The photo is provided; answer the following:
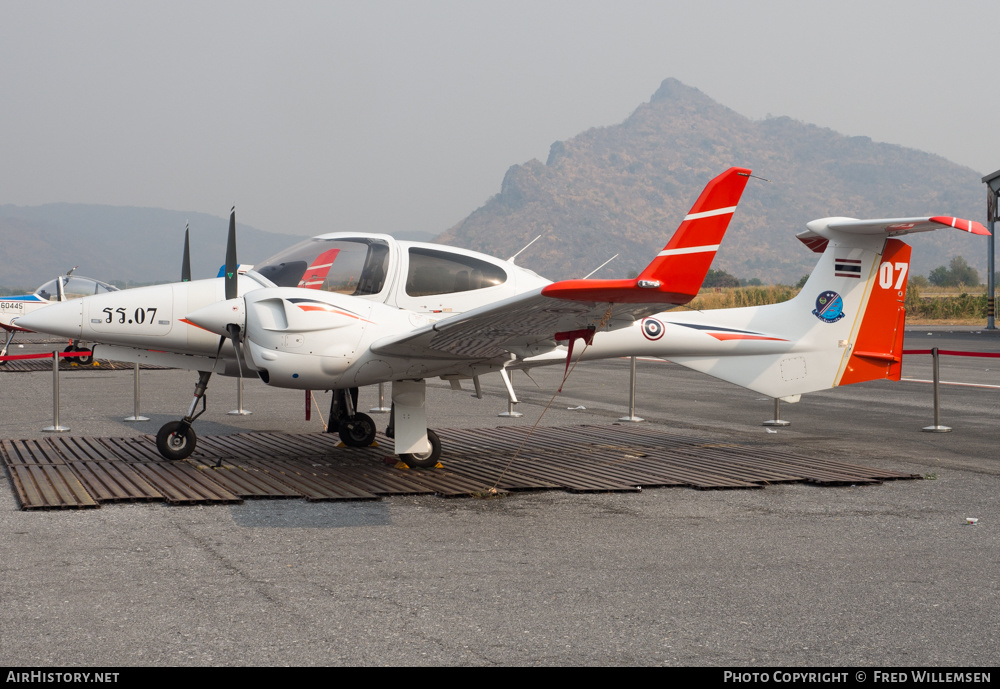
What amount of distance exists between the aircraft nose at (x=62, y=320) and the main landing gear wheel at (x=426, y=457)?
11.5 ft

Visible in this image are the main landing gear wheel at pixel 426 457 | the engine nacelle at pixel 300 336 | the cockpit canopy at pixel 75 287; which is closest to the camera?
the engine nacelle at pixel 300 336

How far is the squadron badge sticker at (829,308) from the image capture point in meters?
9.98

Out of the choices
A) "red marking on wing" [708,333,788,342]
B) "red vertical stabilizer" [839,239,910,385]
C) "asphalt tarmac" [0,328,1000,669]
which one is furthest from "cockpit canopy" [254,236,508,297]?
"red vertical stabilizer" [839,239,910,385]

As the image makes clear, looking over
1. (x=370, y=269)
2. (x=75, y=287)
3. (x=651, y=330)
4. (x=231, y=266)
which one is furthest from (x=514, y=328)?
(x=75, y=287)

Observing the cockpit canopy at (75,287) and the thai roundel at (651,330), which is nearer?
the thai roundel at (651,330)

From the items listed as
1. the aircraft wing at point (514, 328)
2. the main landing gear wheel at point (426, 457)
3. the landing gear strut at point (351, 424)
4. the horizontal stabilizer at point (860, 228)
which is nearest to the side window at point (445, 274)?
the aircraft wing at point (514, 328)

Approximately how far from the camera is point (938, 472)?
28.7 ft

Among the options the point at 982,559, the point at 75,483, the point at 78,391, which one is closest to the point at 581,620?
the point at 982,559

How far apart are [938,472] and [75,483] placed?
832cm

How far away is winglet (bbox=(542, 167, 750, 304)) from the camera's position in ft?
18.7

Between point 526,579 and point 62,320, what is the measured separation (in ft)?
19.6

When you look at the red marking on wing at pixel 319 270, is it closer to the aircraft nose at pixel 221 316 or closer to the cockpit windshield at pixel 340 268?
the cockpit windshield at pixel 340 268

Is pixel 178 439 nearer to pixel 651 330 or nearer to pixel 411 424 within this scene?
pixel 411 424

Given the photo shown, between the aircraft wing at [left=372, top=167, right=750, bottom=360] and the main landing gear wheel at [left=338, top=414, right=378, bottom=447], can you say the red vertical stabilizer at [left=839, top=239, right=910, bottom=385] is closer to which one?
the aircraft wing at [left=372, top=167, right=750, bottom=360]
